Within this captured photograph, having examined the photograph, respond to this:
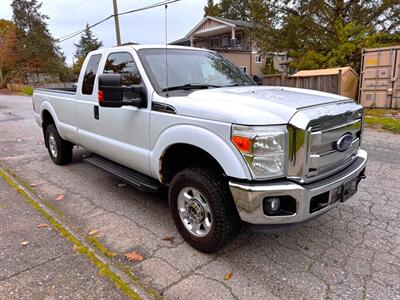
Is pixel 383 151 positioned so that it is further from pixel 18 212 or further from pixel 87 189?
pixel 18 212

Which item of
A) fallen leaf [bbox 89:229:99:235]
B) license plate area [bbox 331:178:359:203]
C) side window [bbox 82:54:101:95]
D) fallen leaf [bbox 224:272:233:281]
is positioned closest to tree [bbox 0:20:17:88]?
side window [bbox 82:54:101:95]

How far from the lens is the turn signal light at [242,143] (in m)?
2.40

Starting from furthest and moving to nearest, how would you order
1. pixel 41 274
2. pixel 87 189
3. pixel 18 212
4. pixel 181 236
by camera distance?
pixel 87 189 < pixel 18 212 < pixel 181 236 < pixel 41 274

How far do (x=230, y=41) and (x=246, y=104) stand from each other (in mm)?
32911

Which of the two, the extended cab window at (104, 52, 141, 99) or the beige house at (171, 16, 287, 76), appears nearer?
the extended cab window at (104, 52, 141, 99)

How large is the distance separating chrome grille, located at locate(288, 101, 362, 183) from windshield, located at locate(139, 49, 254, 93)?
1428 mm

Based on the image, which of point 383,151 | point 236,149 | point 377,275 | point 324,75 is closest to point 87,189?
point 236,149

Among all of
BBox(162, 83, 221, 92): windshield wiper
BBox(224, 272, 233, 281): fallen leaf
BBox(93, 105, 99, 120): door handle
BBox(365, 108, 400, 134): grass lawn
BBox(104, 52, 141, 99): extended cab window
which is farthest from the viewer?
BBox(365, 108, 400, 134): grass lawn

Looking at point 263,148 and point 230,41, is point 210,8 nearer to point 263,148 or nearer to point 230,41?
point 230,41

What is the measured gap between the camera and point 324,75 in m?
12.0

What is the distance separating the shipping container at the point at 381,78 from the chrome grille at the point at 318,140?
32.0 feet

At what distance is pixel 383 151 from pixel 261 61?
27.9 m

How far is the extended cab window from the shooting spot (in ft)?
11.9

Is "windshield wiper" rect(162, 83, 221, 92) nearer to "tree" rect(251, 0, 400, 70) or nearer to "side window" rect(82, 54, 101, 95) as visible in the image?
"side window" rect(82, 54, 101, 95)
